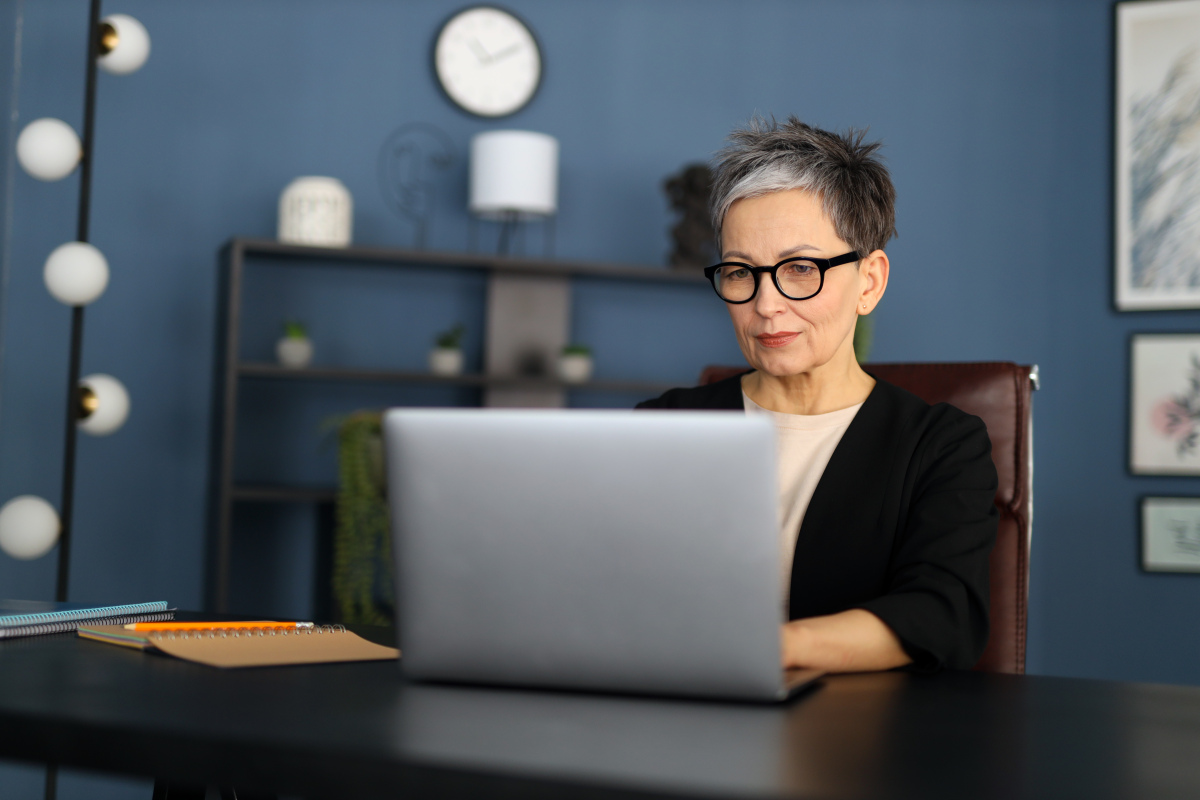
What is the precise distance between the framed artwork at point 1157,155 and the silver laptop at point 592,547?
3074 millimetres

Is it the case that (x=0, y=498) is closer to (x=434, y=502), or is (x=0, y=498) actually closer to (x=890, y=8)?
(x=434, y=502)

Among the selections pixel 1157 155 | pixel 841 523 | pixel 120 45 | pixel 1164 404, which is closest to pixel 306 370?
pixel 120 45

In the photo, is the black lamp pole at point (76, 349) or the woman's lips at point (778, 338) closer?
the woman's lips at point (778, 338)

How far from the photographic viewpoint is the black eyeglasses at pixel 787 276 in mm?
1378

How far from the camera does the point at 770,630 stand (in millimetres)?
793

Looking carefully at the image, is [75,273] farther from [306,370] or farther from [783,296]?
[783,296]

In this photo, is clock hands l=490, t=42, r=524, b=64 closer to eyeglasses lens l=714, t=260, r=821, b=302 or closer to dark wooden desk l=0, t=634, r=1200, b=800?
eyeglasses lens l=714, t=260, r=821, b=302

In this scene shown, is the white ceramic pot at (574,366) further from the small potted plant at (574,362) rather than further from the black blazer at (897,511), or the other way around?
the black blazer at (897,511)

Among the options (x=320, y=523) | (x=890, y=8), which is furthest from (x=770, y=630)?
(x=890, y=8)

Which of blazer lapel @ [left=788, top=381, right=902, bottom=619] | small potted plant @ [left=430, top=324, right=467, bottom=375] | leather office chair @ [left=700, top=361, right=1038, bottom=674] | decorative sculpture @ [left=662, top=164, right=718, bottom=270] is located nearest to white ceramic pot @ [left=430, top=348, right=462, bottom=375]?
small potted plant @ [left=430, top=324, right=467, bottom=375]

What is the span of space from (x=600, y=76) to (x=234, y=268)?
1363mm

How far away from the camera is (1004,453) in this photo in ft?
5.02

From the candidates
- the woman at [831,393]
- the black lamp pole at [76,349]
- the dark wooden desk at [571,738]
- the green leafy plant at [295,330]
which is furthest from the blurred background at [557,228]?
the dark wooden desk at [571,738]

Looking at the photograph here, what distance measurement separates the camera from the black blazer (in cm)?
117
